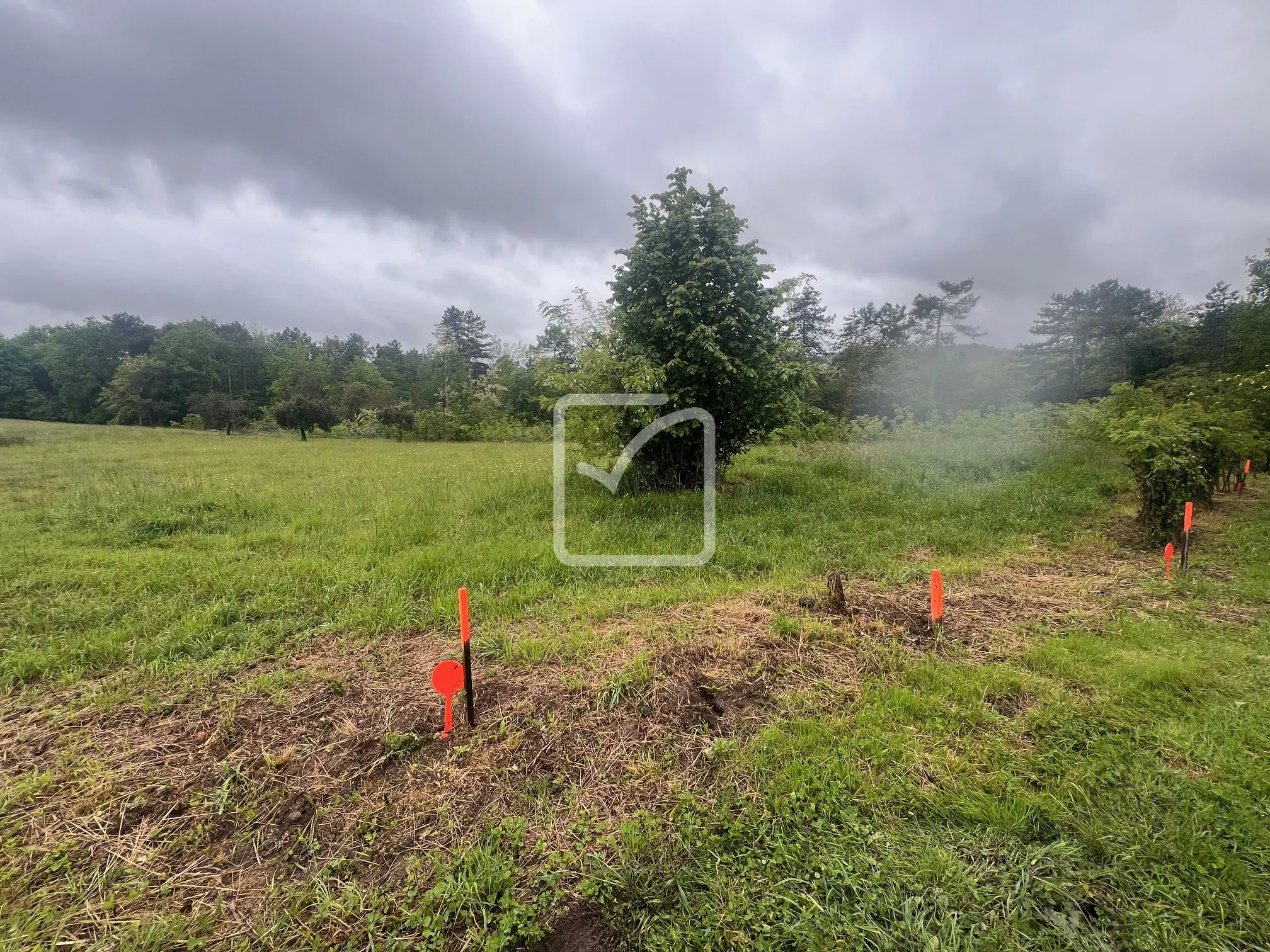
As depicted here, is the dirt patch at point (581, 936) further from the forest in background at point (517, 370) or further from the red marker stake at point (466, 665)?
the forest in background at point (517, 370)

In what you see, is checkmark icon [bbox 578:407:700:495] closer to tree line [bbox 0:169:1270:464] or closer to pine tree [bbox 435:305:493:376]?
tree line [bbox 0:169:1270:464]

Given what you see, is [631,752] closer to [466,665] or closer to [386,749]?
[466,665]

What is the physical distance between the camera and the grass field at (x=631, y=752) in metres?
1.81

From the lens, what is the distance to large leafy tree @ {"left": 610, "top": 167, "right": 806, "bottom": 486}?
310 inches

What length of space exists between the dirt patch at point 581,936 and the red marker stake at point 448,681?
1.21 meters

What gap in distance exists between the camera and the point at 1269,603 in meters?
4.32

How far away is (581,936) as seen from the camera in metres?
1.77

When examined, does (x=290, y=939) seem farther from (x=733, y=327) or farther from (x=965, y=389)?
(x=965, y=389)

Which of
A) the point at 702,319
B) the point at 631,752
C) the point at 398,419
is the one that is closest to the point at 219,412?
the point at 398,419

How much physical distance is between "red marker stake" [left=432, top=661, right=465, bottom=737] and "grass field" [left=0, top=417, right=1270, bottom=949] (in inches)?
5.4

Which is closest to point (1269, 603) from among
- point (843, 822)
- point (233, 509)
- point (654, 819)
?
point (843, 822)

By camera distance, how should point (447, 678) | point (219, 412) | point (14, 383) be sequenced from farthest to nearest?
point (14, 383) < point (219, 412) < point (447, 678)

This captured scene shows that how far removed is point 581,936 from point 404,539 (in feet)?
16.9

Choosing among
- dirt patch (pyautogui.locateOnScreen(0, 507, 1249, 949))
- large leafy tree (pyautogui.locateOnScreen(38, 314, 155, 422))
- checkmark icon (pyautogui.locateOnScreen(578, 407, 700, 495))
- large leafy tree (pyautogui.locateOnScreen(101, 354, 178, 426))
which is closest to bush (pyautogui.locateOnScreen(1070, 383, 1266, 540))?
dirt patch (pyautogui.locateOnScreen(0, 507, 1249, 949))
